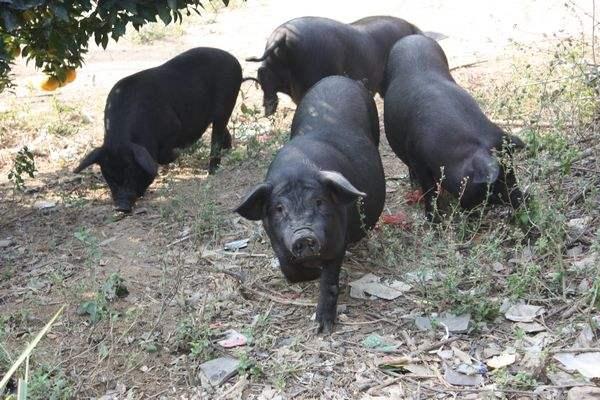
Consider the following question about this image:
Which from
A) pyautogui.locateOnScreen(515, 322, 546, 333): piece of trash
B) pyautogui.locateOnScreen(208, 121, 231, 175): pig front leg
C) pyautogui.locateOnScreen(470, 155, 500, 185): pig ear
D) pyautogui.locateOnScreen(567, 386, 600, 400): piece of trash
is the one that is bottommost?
pyautogui.locateOnScreen(208, 121, 231, 175): pig front leg

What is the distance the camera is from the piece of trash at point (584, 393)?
13.0 feet

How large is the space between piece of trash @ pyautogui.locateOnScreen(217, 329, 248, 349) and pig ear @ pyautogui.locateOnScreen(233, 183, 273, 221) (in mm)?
655

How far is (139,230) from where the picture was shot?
6754 millimetres

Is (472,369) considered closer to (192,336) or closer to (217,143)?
(192,336)

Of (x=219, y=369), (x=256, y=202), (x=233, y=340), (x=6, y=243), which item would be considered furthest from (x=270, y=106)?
Answer: (x=219, y=369)

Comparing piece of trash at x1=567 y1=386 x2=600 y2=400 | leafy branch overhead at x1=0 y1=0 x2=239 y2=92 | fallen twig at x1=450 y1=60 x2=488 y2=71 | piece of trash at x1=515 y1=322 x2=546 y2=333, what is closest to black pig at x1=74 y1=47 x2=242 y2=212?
leafy branch overhead at x1=0 y1=0 x2=239 y2=92

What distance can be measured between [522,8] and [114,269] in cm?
742

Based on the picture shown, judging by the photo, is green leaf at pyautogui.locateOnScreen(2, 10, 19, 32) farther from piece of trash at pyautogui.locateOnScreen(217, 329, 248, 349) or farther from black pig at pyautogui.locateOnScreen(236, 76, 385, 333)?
piece of trash at pyautogui.locateOnScreen(217, 329, 248, 349)

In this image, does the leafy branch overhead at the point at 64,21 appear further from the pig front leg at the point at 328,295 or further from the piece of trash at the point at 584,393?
the piece of trash at the point at 584,393

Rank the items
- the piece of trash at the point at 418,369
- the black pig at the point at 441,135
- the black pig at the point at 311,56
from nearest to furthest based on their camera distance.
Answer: the piece of trash at the point at 418,369, the black pig at the point at 441,135, the black pig at the point at 311,56

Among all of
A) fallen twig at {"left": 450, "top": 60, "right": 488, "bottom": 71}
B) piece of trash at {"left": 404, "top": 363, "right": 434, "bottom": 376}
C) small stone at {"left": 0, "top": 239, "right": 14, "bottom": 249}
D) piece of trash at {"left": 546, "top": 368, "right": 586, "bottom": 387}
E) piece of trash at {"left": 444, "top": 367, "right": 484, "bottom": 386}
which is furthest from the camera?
fallen twig at {"left": 450, "top": 60, "right": 488, "bottom": 71}

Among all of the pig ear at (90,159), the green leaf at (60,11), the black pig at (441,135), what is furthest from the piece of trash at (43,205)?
the black pig at (441,135)

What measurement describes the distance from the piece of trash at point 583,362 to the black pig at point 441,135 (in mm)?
1270

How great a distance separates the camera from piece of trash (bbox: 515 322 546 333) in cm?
469
